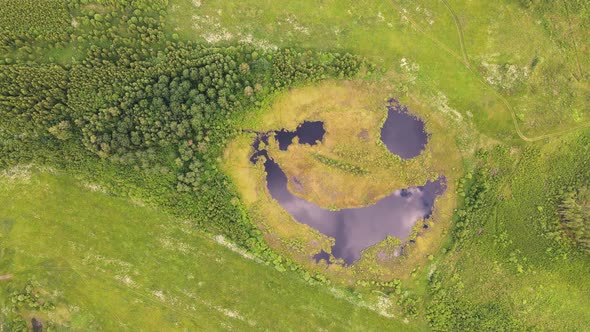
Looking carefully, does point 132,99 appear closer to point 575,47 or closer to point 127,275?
point 127,275

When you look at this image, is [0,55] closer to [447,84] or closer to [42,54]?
[42,54]

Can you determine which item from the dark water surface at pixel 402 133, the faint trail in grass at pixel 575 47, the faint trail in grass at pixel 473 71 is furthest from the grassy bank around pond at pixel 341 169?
the faint trail in grass at pixel 575 47

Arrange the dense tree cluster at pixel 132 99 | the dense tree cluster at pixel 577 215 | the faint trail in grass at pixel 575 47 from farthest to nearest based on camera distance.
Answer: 1. the faint trail in grass at pixel 575 47
2. the dense tree cluster at pixel 577 215
3. the dense tree cluster at pixel 132 99

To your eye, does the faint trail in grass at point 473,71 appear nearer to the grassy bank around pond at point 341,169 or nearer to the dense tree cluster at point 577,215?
the grassy bank around pond at point 341,169

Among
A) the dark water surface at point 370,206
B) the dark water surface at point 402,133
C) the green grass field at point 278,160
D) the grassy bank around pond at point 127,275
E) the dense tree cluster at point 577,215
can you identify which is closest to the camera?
the green grass field at point 278,160

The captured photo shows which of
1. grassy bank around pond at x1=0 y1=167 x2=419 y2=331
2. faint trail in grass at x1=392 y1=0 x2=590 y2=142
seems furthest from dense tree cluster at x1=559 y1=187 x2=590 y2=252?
grassy bank around pond at x1=0 y1=167 x2=419 y2=331
